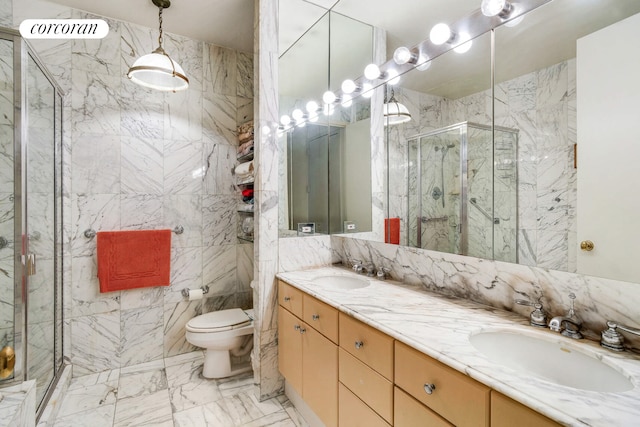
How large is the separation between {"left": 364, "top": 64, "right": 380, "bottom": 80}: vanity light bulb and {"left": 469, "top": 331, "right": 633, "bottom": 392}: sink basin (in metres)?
1.52

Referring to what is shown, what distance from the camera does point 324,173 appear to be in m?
2.44

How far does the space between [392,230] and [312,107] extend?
121 centimetres

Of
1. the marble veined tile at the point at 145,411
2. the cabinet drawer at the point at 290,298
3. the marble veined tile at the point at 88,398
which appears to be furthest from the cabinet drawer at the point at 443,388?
the marble veined tile at the point at 88,398

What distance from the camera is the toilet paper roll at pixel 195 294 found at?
8.52 ft

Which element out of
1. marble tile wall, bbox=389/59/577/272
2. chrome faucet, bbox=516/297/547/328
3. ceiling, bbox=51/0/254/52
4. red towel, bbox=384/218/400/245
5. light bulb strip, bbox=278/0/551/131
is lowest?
chrome faucet, bbox=516/297/547/328

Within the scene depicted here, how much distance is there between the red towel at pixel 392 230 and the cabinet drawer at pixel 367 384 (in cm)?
74

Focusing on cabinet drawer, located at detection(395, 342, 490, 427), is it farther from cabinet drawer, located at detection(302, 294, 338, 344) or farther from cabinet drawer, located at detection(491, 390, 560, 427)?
cabinet drawer, located at detection(302, 294, 338, 344)

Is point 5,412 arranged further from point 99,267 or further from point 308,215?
point 308,215

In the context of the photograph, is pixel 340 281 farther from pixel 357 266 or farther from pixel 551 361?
pixel 551 361

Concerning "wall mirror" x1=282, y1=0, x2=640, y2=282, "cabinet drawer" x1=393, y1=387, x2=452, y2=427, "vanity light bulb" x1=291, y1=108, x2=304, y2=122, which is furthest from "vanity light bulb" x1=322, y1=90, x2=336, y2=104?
"cabinet drawer" x1=393, y1=387, x2=452, y2=427

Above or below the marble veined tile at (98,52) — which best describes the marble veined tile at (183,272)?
below

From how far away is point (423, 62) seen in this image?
5.36 ft

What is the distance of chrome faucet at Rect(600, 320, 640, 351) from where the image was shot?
888mm

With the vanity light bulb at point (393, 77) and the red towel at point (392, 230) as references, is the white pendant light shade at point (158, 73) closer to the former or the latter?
the vanity light bulb at point (393, 77)
